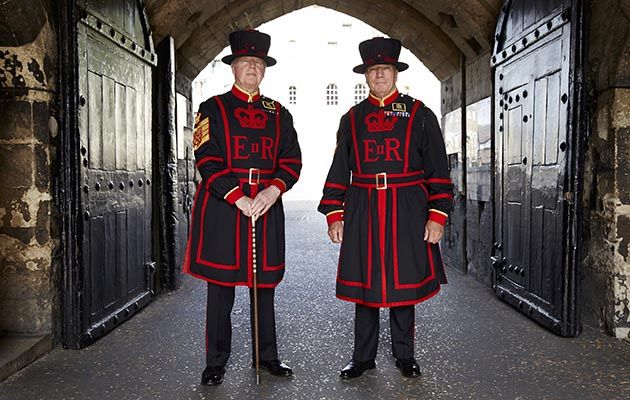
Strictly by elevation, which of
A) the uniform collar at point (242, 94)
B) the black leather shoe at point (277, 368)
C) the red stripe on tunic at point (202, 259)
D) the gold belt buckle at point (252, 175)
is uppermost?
the uniform collar at point (242, 94)

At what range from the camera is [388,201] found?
9.88 feet

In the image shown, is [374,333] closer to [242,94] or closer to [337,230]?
[337,230]

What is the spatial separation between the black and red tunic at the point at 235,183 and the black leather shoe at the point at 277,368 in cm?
44

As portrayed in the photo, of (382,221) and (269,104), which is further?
(269,104)

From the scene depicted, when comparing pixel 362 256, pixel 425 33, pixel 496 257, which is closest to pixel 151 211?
pixel 362 256

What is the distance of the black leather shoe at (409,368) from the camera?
10.1 ft

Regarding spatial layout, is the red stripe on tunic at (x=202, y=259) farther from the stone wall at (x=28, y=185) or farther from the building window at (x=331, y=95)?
the building window at (x=331, y=95)

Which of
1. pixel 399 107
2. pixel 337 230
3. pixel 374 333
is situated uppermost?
pixel 399 107

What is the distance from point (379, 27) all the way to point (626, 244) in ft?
12.1

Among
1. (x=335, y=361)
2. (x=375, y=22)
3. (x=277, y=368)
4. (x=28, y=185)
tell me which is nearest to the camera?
(x=277, y=368)

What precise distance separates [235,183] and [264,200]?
164 millimetres

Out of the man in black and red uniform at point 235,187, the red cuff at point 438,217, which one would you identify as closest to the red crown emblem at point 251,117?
the man in black and red uniform at point 235,187

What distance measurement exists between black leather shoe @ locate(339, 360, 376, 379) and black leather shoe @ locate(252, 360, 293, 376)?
0.28 m

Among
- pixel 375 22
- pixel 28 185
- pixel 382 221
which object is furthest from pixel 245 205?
pixel 375 22
